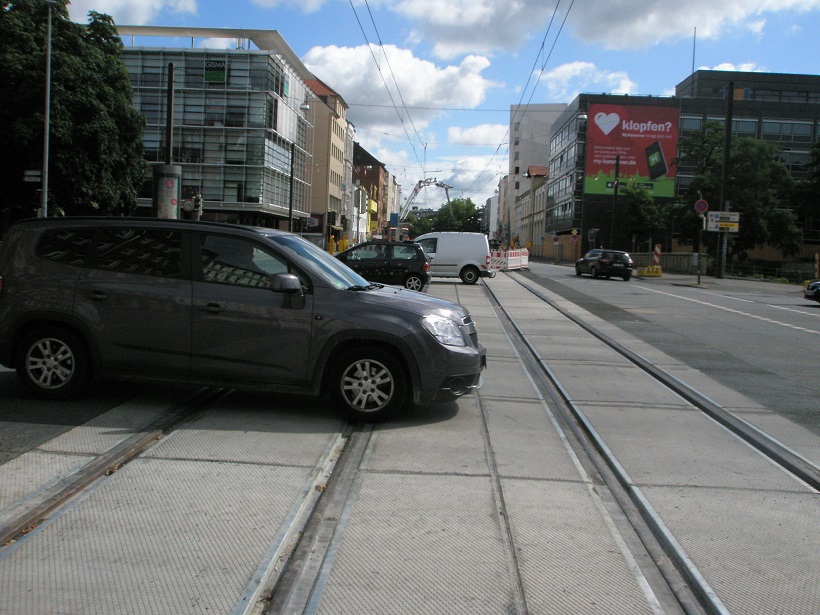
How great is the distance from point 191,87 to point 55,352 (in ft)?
155

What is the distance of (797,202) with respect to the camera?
67.4m

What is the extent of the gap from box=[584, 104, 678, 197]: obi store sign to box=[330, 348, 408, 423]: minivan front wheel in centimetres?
7523

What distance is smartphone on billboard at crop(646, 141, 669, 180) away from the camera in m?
77.4

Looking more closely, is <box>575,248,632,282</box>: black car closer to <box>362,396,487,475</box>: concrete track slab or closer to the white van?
the white van

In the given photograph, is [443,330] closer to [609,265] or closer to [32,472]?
[32,472]

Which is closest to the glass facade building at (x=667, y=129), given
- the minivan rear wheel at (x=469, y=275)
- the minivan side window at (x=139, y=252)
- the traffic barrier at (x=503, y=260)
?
the traffic barrier at (x=503, y=260)

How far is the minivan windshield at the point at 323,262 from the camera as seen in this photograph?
6.95 metres

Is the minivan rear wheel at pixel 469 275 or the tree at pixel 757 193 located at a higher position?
the tree at pixel 757 193

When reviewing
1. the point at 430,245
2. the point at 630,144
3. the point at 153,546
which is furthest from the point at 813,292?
the point at 630,144

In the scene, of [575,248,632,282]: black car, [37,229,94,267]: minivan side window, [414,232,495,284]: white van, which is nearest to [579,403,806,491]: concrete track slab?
[37,229,94,267]: minivan side window

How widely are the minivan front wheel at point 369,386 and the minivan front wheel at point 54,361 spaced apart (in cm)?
231

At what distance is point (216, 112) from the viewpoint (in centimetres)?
5103

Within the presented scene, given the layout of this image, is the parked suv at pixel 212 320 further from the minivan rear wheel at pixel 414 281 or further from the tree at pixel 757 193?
the tree at pixel 757 193

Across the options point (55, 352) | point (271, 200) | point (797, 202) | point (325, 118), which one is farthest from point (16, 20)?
point (797, 202)
